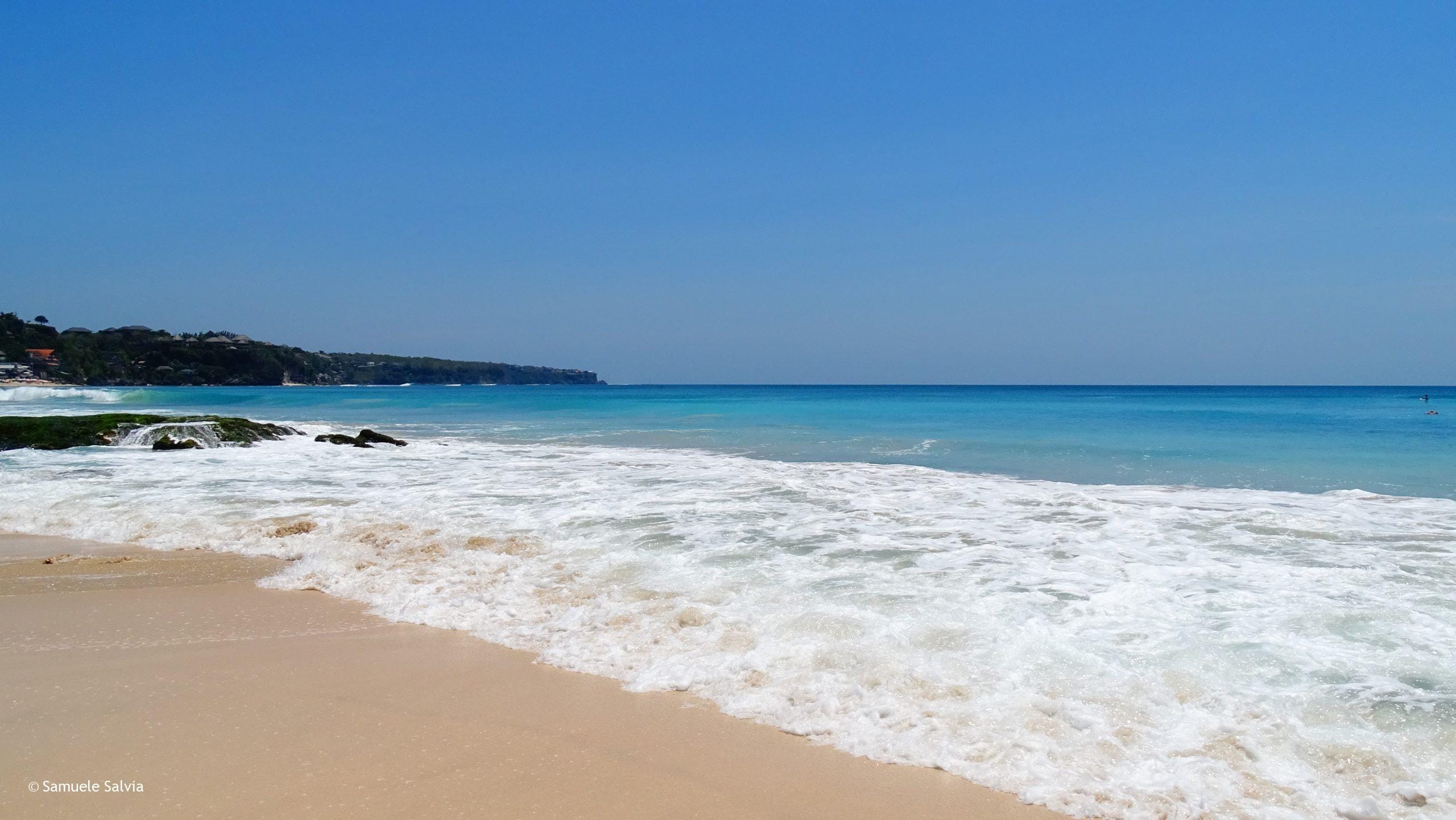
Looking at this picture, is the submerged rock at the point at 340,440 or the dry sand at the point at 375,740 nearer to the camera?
the dry sand at the point at 375,740

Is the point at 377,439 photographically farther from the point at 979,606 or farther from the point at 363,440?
the point at 979,606

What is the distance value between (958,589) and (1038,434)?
20.8 meters

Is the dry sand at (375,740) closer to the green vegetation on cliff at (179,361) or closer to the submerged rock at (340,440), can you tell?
the submerged rock at (340,440)

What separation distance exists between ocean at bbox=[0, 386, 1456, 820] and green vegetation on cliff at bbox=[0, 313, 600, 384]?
92.3m

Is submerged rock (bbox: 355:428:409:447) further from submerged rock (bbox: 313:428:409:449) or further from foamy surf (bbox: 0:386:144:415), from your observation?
foamy surf (bbox: 0:386:144:415)

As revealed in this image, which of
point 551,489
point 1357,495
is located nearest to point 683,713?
point 551,489

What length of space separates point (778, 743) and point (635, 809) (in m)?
0.81

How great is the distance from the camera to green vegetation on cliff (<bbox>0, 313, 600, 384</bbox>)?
3344 inches

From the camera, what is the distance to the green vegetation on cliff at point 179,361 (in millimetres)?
84938

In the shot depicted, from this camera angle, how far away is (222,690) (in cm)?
399

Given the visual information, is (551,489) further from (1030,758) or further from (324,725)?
(1030,758)

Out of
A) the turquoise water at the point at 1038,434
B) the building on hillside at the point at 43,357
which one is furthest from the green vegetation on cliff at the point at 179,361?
the turquoise water at the point at 1038,434

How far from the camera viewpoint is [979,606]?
17.1 ft

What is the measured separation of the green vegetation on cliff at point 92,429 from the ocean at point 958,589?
3.36ft
